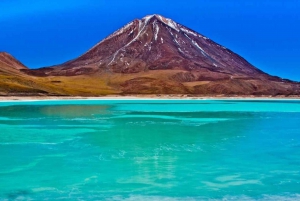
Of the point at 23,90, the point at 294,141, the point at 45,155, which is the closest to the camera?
the point at 45,155

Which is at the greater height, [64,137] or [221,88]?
[221,88]

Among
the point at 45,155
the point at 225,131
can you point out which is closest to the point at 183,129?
the point at 225,131

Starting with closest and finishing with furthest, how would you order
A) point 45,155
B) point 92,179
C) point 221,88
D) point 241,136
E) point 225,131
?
point 92,179 → point 45,155 → point 241,136 → point 225,131 → point 221,88

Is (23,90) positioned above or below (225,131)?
above

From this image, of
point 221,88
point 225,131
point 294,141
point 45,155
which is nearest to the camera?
point 45,155

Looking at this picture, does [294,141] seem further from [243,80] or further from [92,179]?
[243,80]

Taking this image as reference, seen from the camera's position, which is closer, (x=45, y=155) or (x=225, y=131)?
(x=45, y=155)

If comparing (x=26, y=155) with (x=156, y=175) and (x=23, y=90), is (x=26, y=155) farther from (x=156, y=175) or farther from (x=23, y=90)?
(x=23, y=90)

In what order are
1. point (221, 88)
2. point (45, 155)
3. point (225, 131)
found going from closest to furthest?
point (45, 155)
point (225, 131)
point (221, 88)

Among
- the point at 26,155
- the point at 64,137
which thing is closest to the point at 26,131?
the point at 64,137
